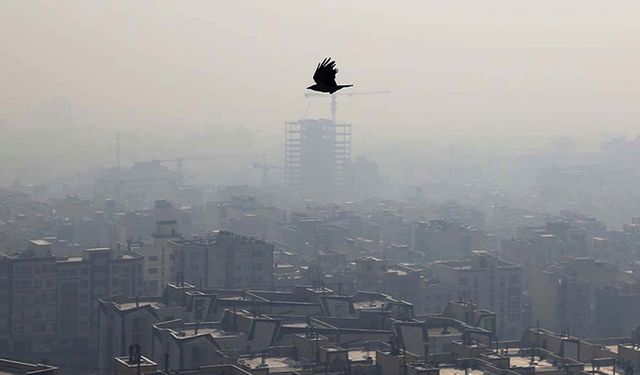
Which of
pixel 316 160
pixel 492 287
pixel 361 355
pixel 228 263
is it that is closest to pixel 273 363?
pixel 361 355

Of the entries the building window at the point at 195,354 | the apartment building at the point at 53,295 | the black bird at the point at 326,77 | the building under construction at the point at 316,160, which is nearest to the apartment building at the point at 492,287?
the apartment building at the point at 53,295

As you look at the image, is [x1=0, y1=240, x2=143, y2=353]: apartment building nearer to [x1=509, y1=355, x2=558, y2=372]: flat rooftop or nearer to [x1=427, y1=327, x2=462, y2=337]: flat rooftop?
[x1=427, y1=327, x2=462, y2=337]: flat rooftop

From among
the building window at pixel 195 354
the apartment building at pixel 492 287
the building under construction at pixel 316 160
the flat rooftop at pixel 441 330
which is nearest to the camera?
the building window at pixel 195 354

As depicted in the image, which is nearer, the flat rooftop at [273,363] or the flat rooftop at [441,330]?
the flat rooftop at [273,363]

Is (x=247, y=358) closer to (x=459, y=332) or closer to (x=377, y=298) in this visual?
(x=459, y=332)

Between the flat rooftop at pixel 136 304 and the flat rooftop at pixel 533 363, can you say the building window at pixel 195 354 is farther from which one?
the flat rooftop at pixel 533 363

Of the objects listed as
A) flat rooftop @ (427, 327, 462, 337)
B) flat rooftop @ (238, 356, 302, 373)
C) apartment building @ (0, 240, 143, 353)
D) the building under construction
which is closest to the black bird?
flat rooftop @ (238, 356, 302, 373)

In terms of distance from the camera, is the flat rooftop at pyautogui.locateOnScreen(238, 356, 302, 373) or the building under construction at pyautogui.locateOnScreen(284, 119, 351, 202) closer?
the flat rooftop at pyautogui.locateOnScreen(238, 356, 302, 373)

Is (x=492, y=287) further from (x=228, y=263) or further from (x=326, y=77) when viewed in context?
(x=326, y=77)

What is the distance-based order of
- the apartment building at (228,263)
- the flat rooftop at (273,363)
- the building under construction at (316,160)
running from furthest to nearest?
the building under construction at (316,160) < the apartment building at (228,263) < the flat rooftop at (273,363)

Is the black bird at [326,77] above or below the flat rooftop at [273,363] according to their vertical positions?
above
